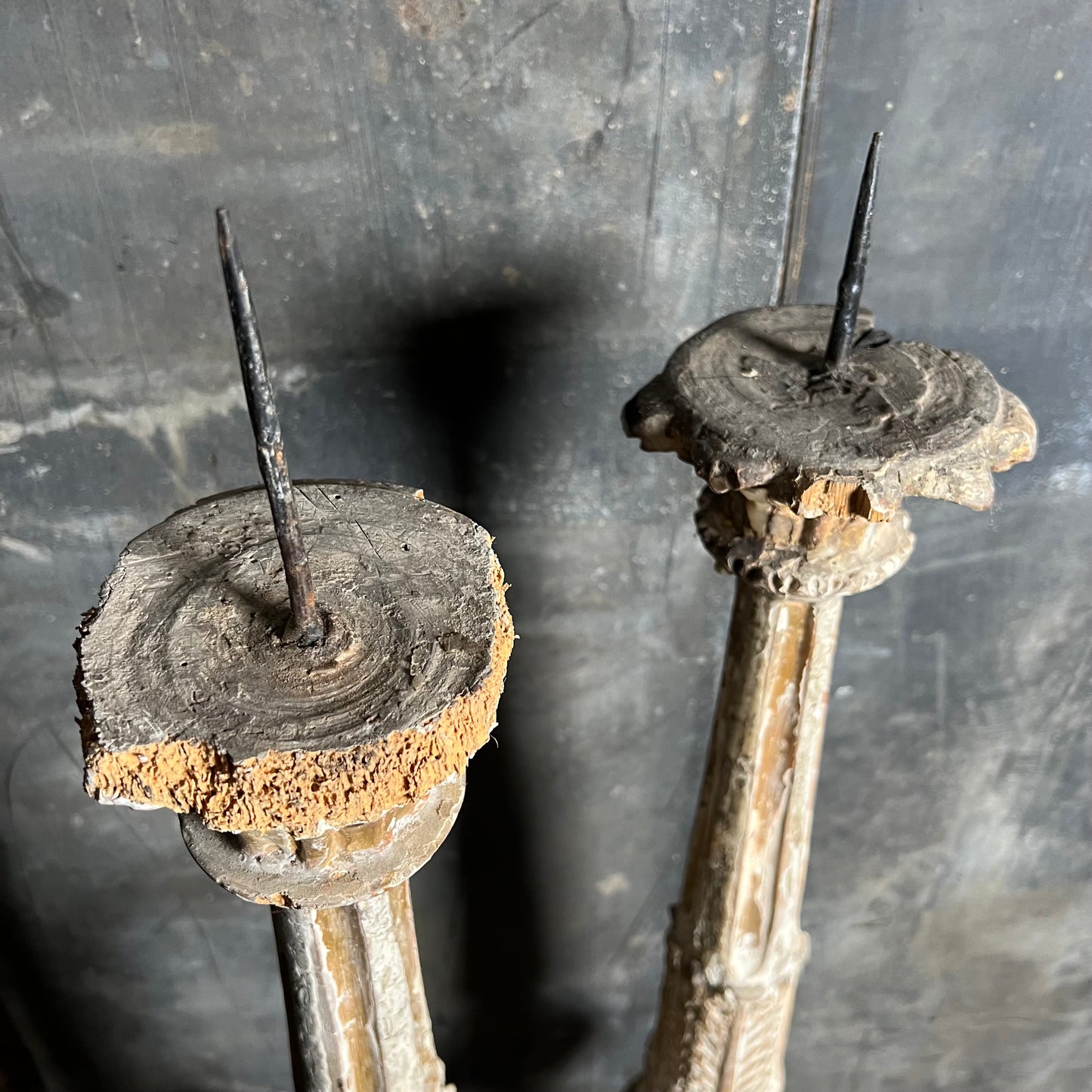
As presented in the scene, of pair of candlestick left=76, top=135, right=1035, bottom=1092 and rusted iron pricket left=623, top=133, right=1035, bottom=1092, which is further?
rusted iron pricket left=623, top=133, right=1035, bottom=1092

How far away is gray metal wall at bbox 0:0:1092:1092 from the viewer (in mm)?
1346

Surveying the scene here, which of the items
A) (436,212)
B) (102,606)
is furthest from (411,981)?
(436,212)

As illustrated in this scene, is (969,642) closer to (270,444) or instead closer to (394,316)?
(394,316)

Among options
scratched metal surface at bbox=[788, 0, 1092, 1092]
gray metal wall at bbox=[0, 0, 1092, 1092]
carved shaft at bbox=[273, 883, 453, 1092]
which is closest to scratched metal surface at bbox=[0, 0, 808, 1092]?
gray metal wall at bbox=[0, 0, 1092, 1092]

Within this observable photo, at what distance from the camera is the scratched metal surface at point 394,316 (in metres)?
1.32

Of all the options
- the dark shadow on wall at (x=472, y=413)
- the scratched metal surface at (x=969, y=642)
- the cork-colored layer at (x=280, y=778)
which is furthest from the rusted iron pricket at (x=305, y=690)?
the scratched metal surface at (x=969, y=642)

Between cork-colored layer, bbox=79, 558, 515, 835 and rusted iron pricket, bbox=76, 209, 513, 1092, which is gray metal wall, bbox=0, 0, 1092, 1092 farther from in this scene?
cork-colored layer, bbox=79, 558, 515, 835

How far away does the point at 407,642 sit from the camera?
0.99m

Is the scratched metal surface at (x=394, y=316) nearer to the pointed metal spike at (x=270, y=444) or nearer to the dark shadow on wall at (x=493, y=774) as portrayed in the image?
the dark shadow on wall at (x=493, y=774)

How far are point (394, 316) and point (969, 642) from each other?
1.33 metres

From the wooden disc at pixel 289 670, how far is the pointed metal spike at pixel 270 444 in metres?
0.04

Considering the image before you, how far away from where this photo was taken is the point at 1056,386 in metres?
1.75

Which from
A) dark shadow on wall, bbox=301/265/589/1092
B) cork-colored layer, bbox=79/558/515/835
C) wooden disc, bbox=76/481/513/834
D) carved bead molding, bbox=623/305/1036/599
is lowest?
cork-colored layer, bbox=79/558/515/835

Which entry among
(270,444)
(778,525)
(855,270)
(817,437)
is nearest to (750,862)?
(778,525)
